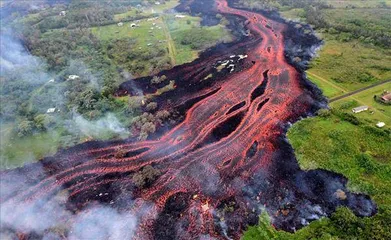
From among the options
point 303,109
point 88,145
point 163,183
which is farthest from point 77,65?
point 303,109

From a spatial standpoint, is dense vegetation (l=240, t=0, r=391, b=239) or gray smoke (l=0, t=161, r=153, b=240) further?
gray smoke (l=0, t=161, r=153, b=240)

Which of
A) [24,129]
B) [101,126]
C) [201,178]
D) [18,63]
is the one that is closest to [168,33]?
[18,63]

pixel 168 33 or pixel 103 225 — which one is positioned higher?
pixel 103 225

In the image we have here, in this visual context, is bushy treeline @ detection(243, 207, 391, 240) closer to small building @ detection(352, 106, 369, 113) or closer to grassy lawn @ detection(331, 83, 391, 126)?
Result: grassy lawn @ detection(331, 83, 391, 126)

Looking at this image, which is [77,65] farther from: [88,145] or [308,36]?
[308,36]

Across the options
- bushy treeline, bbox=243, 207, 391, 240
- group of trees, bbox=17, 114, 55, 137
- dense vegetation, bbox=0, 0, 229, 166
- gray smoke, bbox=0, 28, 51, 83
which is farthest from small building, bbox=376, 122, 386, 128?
gray smoke, bbox=0, 28, 51, 83

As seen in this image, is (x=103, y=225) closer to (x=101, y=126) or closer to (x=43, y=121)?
(x=101, y=126)
